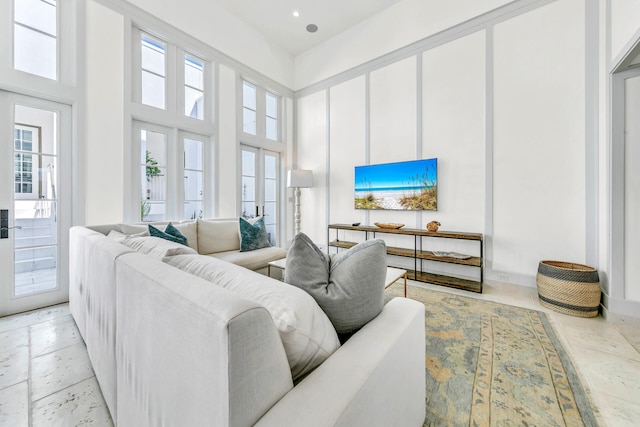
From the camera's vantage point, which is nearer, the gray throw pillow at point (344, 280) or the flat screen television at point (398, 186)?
the gray throw pillow at point (344, 280)

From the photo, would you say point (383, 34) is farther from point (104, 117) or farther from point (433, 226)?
point (104, 117)

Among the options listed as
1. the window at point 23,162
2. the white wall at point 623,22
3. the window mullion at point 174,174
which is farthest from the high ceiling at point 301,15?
the window at point 23,162

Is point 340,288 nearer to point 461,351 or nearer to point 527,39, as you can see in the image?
point 461,351

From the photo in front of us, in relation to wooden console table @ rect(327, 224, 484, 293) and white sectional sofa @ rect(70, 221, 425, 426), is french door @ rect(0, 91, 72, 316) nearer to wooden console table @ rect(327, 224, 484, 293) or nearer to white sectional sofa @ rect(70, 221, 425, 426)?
white sectional sofa @ rect(70, 221, 425, 426)

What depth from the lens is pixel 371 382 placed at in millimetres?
709

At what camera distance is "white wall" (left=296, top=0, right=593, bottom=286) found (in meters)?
2.84

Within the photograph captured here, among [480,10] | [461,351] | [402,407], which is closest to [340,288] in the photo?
[402,407]

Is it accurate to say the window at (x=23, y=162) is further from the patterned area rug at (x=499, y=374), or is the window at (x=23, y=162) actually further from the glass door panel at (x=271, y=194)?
the patterned area rug at (x=499, y=374)

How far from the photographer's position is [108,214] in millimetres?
3072

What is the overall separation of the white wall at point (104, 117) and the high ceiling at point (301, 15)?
5.69 feet

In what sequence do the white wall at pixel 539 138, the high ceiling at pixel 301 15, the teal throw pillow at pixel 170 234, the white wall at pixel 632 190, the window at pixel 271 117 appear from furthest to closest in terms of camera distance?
1. the window at pixel 271 117
2. the high ceiling at pixel 301 15
3. the white wall at pixel 539 138
4. the teal throw pillow at pixel 170 234
5. the white wall at pixel 632 190

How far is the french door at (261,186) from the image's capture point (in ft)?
15.5

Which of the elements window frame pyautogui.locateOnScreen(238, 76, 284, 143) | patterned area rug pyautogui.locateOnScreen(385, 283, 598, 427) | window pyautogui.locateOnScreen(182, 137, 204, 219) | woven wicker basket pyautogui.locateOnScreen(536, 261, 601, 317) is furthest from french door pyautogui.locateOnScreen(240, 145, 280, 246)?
woven wicker basket pyautogui.locateOnScreen(536, 261, 601, 317)

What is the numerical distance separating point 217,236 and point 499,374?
3107 mm
